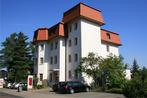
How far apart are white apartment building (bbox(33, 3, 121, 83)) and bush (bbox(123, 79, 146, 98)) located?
22.6 metres

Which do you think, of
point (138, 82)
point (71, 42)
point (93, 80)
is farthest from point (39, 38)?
point (138, 82)

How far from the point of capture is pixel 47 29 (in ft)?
170

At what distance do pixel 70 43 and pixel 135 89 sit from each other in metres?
27.9

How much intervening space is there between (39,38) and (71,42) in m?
9.13

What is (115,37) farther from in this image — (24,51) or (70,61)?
(24,51)

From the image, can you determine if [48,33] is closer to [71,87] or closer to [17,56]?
[17,56]

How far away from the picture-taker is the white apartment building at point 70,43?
4253 centimetres

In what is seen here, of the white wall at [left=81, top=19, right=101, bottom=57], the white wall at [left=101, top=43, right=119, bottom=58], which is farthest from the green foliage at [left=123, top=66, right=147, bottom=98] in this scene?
the white wall at [left=101, top=43, right=119, bottom=58]

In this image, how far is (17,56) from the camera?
5966cm

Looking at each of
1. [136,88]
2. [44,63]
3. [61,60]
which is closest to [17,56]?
[44,63]

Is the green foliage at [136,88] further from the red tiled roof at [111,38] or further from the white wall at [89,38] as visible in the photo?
the red tiled roof at [111,38]

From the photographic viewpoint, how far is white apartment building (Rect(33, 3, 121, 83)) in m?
42.5

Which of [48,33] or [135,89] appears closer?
[135,89]

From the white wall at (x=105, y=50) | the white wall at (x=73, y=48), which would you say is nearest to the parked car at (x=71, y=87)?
the white wall at (x=73, y=48)
